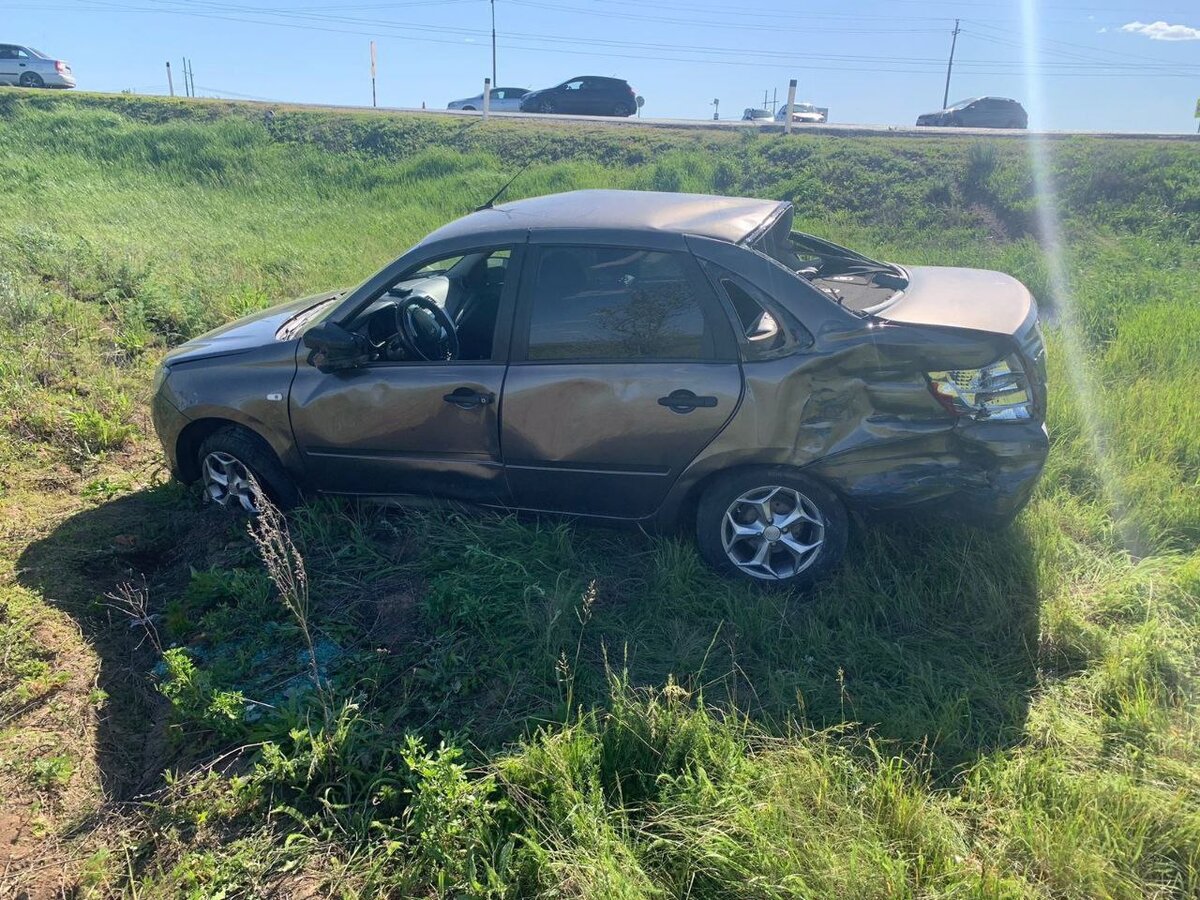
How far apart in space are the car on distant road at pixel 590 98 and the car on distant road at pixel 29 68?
1704cm

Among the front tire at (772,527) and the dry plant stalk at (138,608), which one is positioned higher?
the front tire at (772,527)

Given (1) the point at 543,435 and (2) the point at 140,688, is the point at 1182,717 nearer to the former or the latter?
(1) the point at 543,435

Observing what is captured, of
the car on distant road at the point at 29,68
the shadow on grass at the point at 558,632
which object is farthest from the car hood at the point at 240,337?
the car on distant road at the point at 29,68

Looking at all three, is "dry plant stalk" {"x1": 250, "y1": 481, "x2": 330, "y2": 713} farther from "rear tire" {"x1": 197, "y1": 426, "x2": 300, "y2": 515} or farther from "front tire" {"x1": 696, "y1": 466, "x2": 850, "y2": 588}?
"front tire" {"x1": 696, "y1": 466, "x2": 850, "y2": 588}

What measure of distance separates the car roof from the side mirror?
0.61 metres

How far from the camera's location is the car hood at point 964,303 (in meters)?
3.42

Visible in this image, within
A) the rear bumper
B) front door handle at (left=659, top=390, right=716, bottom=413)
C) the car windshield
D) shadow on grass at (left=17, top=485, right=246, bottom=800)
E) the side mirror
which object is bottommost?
shadow on grass at (left=17, top=485, right=246, bottom=800)

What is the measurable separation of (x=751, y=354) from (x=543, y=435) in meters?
1.02

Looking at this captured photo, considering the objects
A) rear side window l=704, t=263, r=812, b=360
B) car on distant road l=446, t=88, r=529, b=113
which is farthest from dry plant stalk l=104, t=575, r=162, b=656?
car on distant road l=446, t=88, r=529, b=113

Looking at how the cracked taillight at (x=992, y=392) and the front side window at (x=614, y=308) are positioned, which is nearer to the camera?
the cracked taillight at (x=992, y=392)

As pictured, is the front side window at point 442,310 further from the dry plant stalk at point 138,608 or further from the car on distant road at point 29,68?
the car on distant road at point 29,68

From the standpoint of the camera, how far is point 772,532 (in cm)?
364

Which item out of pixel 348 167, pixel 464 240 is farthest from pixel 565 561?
pixel 348 167

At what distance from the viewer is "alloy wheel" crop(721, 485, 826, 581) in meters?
3.61
